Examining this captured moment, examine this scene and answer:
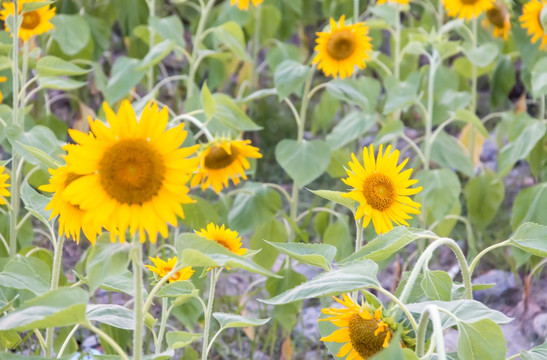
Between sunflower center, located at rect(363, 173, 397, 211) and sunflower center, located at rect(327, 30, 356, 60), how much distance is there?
63 cm

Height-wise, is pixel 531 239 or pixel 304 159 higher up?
pixel 531 239

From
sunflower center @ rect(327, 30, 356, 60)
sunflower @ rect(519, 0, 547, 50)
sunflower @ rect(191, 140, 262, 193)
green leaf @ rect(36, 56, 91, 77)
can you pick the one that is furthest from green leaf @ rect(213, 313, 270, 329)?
sunflower @ rect(519, 0, 547, 50)

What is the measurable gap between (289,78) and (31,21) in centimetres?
49

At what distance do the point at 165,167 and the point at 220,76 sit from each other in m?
1.45

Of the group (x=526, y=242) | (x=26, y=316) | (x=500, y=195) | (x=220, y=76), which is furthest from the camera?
(x=220, y=76)

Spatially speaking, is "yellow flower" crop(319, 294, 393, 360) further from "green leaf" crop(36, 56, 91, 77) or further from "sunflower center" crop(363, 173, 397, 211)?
"green leaf" crop(36, 56, 91, 77)

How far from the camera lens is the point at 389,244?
72 centimetres

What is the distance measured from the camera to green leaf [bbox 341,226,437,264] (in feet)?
2.36

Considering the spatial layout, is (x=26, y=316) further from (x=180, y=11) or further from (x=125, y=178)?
(x=180, y=11)

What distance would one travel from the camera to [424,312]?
0.67 metres

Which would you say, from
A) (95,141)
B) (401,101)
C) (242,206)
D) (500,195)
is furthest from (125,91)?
(95,141)

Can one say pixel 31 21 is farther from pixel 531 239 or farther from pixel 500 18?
pixel 500 18

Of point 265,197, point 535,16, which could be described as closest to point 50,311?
point 265,197

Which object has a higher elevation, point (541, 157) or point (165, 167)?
point (165, 167)
